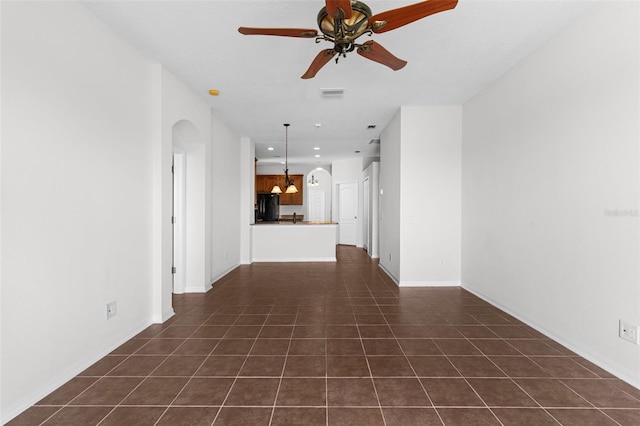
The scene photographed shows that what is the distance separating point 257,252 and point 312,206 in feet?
14.0

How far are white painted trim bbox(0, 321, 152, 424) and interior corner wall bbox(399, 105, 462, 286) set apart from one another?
382cm

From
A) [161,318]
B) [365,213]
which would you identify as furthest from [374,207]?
[161,318]

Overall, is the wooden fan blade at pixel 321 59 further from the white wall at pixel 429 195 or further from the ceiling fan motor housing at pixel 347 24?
the white wall at pixel 429 195

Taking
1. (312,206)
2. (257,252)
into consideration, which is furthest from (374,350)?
(312,206)

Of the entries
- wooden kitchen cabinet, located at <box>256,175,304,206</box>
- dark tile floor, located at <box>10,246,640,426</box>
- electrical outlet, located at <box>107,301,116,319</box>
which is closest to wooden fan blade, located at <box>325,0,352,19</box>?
dark tile floor, located at <box>10,246,640,426</box>

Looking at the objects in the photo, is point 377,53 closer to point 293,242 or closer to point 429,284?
point 429,284

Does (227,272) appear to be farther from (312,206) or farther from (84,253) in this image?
(312,206)

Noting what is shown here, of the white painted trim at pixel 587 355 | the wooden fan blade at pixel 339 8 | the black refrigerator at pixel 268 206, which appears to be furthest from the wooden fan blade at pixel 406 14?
the black refrigerator at pixel 268 206

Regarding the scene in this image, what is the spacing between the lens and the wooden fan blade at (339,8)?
1675 mm

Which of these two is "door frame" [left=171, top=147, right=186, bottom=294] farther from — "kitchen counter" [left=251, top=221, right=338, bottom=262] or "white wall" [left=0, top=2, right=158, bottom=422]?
"kitchen counter" [left=251, top=221, right=338, bottom=262]

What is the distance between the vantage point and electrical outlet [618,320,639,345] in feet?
6.98

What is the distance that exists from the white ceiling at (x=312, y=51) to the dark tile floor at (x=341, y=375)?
9.31 ft

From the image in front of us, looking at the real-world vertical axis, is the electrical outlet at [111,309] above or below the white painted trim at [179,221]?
below

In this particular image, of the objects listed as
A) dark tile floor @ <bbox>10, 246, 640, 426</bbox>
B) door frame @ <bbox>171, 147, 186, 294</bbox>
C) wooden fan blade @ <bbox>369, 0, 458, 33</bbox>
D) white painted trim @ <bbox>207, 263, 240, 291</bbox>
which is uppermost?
wooden fan blade @ <bbox>369, 0, 458, 33</bbox>
